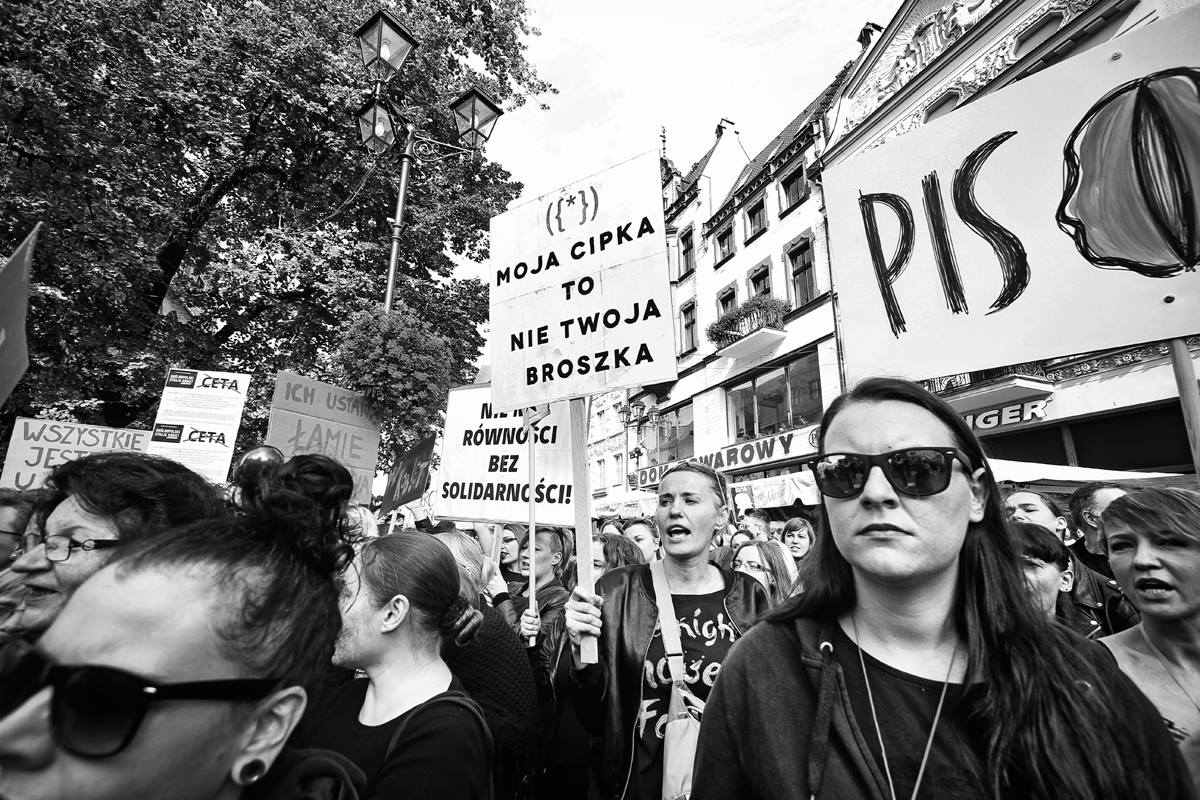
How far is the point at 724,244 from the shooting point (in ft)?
75.5

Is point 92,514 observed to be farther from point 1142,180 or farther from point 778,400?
point 778,400

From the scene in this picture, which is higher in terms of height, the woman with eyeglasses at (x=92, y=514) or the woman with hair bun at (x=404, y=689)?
the woman with eyeglasses at (x=92, y=514)

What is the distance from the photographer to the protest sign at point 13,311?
2.60 m

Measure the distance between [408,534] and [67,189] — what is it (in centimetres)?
888

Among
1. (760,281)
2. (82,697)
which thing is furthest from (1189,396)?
(760,281)

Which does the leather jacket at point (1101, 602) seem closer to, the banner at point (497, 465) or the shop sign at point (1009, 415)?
the banner at point (497, 465)

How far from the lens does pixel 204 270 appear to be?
33.8 ft

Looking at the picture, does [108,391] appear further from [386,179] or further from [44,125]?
[386,179]

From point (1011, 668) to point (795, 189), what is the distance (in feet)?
66.6

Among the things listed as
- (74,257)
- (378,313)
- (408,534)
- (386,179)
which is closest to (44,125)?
(74,257)

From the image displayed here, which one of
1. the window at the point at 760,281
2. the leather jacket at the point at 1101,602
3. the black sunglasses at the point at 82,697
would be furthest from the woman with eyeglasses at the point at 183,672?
the window at the point at 760,281

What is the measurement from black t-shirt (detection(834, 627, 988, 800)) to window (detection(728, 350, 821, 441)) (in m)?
16.4

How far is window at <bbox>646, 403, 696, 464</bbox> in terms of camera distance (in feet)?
77.7

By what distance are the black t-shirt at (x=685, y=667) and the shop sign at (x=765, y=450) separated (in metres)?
13.5
